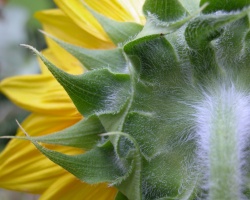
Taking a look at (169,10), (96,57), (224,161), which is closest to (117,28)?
(96,57)

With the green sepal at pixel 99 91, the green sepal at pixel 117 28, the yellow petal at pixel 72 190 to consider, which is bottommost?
the yellow petal at pixel 72 190

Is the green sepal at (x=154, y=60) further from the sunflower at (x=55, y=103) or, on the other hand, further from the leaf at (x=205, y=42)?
the sunflower at (x=55, y=103)

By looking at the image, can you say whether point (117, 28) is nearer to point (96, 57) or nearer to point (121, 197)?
point (96, 57)

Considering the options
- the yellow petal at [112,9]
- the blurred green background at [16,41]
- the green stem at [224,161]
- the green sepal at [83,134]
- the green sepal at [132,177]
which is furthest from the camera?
the blurred green background at [16,41]

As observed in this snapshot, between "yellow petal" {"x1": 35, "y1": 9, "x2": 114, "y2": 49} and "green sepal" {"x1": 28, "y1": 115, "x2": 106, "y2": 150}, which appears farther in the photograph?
"yellow petal" {"x1": 35, "y1": 9, "x2": 114, "y2": 49}

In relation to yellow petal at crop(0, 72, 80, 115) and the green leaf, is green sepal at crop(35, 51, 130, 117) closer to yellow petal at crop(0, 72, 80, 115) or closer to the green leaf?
the green leaf

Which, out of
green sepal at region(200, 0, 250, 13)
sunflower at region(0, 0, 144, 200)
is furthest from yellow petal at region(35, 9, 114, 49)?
green sepal at region(200, 0, 250, 13)

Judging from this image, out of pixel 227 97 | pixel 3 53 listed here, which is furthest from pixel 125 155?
pixel 3 53

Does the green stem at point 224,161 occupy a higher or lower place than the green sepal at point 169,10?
lower

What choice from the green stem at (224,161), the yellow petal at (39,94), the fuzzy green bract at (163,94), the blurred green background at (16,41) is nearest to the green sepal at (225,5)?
the fuzzy green bract at (163,94)
